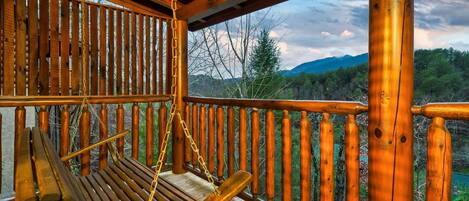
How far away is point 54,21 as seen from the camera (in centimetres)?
259

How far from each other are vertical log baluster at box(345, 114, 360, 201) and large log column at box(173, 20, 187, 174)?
194 centimetres

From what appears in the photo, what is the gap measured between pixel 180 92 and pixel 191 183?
0.96m

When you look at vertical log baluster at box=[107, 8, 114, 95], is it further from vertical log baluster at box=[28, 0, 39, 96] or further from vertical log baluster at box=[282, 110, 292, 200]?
vertical log baluster at box=[282, 110, 292, 200]

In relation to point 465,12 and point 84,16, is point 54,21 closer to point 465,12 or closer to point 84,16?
point 84,16

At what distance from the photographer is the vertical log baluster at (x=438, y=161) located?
1.23m

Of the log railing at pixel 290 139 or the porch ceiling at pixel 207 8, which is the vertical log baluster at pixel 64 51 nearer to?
the porch ceiling at pixel 207 8

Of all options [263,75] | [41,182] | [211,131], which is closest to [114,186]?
[41,182]

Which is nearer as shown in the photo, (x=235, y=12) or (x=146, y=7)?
(x=235, y=12)

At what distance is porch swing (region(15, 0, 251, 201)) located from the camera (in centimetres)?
68

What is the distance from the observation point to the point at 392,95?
4.36ft

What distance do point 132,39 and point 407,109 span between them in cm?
262

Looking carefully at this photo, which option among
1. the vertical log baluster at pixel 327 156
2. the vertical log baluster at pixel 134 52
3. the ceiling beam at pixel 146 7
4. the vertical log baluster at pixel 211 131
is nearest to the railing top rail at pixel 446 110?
the vertical log baluster at pixel 327 156

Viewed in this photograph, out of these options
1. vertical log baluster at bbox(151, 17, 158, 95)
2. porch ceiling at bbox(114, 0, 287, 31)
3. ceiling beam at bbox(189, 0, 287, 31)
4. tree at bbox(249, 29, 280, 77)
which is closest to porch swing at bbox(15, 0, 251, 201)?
vertical log baluster at bbox(151, 17, 158, 95)

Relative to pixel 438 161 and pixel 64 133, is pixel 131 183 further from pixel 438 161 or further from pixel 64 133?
pixel 438 161
